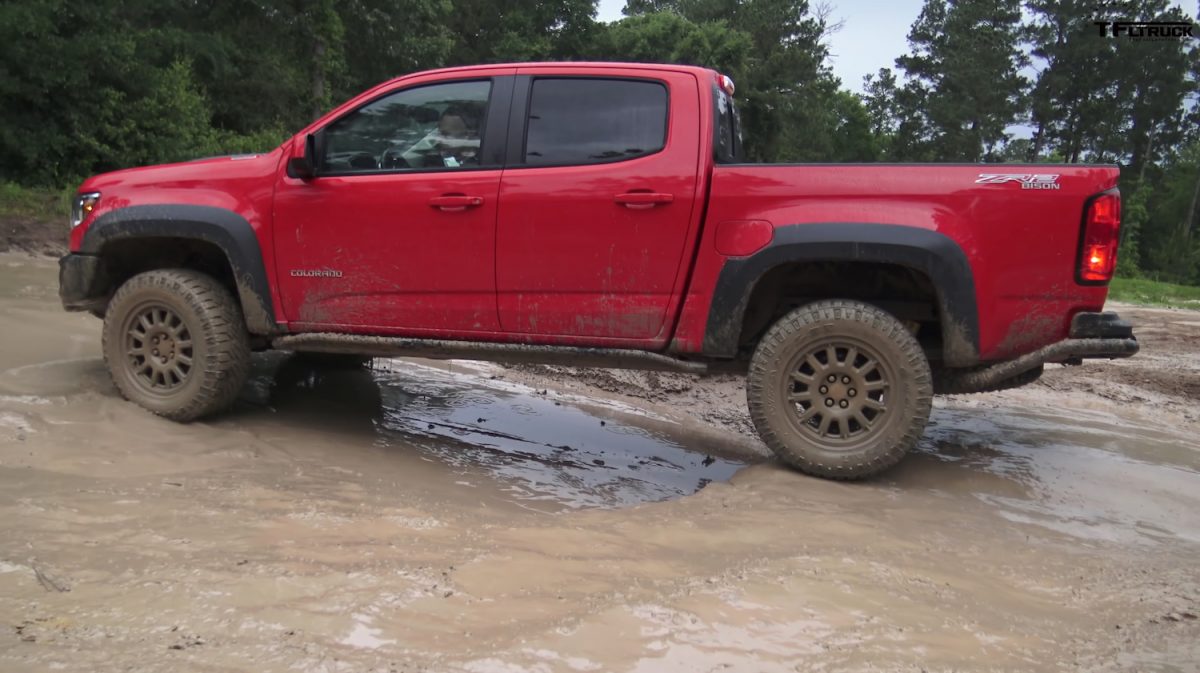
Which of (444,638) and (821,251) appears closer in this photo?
(444,638)

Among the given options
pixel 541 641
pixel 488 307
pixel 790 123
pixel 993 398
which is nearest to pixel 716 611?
pixel 541 641

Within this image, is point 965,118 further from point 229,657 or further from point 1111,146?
point 229,657

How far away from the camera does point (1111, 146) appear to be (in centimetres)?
5159

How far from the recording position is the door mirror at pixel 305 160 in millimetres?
4707

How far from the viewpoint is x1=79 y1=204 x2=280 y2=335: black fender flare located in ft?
15.9

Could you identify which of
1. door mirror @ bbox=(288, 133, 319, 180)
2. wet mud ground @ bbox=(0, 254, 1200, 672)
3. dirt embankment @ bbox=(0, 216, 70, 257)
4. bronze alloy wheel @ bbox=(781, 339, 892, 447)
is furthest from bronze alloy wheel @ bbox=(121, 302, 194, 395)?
dirt embankment @ bbox=(0, 216, 70, 257)

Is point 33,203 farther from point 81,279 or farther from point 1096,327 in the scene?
point 1096,327

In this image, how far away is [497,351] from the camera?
4.67 m

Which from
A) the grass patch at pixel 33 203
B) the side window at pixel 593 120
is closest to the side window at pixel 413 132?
the side window at pixel 593 120

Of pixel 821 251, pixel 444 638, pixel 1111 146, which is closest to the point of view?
pixel 444 638

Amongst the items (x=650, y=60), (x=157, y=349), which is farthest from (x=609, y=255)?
(x=650, y=60)

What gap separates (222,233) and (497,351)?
5.34ft

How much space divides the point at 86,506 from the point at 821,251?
3230 mm

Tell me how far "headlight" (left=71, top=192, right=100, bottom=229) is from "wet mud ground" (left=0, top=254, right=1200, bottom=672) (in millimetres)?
904
